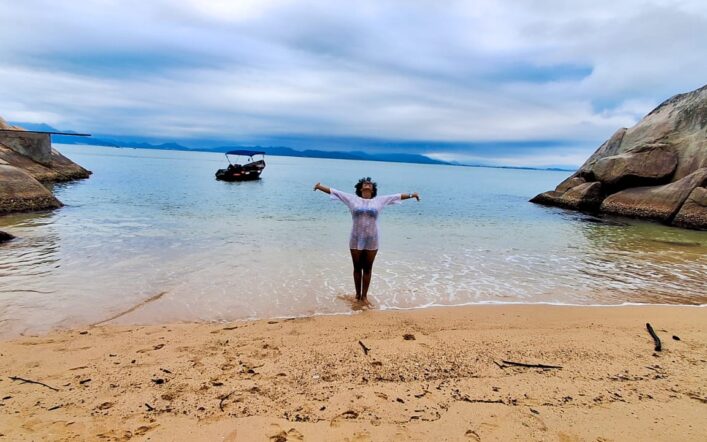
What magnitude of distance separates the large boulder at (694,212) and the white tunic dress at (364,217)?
19155 mm

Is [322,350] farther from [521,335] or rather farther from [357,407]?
[521,335]

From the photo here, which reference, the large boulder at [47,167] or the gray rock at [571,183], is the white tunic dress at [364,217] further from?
the gray rock at [571,183]

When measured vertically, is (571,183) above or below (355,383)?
above

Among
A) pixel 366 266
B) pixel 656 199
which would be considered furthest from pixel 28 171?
pixel 656 199

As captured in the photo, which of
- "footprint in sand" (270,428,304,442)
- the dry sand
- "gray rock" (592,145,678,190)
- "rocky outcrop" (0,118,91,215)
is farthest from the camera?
"gray rock" (592,145,678,190)

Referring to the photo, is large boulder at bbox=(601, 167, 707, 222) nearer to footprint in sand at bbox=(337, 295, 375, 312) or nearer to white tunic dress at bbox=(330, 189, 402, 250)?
footprint in sand at bbox=(337, 295, 375, 312)

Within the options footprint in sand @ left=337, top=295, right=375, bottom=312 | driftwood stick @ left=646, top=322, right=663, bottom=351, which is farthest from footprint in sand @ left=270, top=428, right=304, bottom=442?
driftwood stick @ left=646, top=322, right=663, bottom=351

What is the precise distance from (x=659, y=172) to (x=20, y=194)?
1232 inches

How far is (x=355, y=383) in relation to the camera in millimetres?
3760

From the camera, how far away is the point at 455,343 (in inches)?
190

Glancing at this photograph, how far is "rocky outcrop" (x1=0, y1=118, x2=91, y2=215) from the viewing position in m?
16.2

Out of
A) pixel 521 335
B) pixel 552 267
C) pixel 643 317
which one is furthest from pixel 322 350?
pixel 552 267

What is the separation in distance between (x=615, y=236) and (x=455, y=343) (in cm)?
1469

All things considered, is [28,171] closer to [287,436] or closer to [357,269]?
[357,269]
